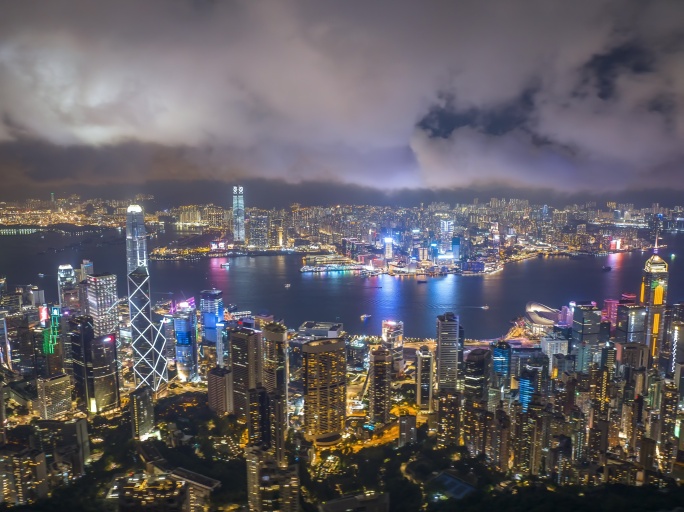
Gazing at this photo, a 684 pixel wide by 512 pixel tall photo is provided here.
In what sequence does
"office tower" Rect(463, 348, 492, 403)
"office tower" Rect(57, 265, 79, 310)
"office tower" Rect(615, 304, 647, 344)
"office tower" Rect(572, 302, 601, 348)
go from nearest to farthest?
"office tower" Rect(463, 348, 492, 403) < "office tower" Rect(572, 302, 601, 348) < "office tower" Rect(615, 304, 647, 344) < "office tower" Rect(57, 265, 79, 310)

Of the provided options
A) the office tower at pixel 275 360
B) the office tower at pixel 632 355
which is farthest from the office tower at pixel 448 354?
the office tower at pixel 632 355

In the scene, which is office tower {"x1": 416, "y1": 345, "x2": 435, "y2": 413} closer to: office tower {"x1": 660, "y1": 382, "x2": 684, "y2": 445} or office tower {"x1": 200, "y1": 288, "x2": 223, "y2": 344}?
office tower {"x1": 660, "y1": 382, "x2": 684, "y2": 445}

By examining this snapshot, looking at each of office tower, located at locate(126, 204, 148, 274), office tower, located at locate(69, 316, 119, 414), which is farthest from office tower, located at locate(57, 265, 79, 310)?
office tower, located at locate(69, 316, 119, 414)

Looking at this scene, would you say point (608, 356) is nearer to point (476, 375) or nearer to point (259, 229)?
point (476, 375)

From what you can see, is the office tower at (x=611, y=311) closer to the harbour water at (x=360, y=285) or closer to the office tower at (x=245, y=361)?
the harbour water at (x=360, y=285)

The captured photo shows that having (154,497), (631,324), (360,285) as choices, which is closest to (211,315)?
(360,285)

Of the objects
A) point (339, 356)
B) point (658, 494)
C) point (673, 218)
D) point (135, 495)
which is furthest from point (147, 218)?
point (673, 218)

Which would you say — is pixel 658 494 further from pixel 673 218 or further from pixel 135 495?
pixel 673 218
